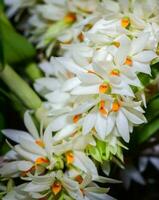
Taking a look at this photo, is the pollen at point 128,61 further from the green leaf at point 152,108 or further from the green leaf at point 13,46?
the green leaf at point 13,46

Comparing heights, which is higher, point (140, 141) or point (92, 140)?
point (92, 140)

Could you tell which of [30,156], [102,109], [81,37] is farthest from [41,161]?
[81,37]

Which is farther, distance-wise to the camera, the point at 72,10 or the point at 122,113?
the point at 72,10

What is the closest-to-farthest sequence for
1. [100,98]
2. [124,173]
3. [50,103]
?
[100,98]
[50,103]
[124,173]

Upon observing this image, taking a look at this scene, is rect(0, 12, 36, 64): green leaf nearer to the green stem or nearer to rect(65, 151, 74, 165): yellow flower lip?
the green stem

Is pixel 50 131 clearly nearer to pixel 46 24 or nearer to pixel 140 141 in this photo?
pixel 140 141

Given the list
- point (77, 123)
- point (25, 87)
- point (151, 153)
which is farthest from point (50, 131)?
point (151, 153)

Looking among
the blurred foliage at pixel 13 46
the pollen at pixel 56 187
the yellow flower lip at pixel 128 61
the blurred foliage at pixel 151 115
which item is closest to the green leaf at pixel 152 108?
the blurred foliage at pixel 151 115
